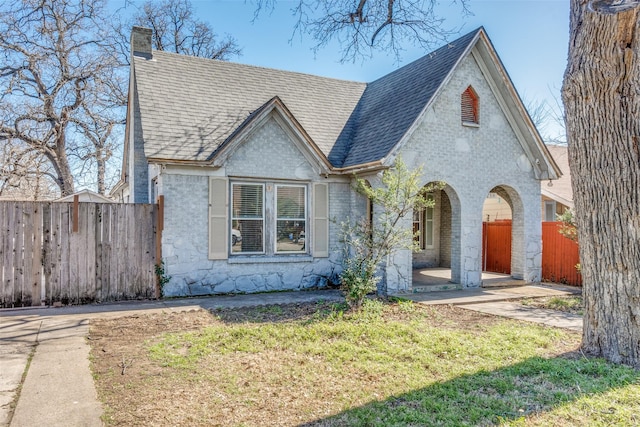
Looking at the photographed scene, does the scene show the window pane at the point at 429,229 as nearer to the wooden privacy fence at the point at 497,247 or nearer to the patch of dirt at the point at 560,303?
the wooden privacy fence at the point at 497,247

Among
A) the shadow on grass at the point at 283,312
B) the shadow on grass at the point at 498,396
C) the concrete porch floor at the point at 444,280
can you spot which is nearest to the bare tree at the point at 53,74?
the shadow on grass at the point at 283,312

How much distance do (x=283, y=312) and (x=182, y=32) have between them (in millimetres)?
24929

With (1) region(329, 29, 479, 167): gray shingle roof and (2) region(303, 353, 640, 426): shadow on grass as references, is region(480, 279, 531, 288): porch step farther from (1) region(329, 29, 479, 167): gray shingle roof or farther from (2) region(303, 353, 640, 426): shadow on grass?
(2) region(303, 353, 640, 426): shadow on grass

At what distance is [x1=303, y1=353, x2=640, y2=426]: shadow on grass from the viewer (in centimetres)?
389

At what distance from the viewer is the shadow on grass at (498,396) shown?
3.89m

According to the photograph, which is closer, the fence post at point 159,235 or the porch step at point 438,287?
the fence post at point 159,235

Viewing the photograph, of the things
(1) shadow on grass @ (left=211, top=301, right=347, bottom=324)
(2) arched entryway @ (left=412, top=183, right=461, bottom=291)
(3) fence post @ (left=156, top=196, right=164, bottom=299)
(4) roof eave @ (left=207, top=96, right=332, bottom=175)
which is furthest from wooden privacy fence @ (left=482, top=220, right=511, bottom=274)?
(3) fence post @ (left=156, top=196, right=164, bottom=299)

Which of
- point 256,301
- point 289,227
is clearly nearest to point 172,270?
point 256,301

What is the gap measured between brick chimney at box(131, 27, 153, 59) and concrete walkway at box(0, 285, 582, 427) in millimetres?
7285

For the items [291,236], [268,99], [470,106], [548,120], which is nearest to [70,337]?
[291,236]

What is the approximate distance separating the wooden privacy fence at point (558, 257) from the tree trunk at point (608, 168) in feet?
24.6

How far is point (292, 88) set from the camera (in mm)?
13914

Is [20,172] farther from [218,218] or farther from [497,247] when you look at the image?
[497,247]

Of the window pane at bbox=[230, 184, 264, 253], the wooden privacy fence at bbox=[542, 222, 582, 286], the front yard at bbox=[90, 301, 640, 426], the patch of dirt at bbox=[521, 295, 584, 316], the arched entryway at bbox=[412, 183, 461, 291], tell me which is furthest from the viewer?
the arched entryway at bbox=[412, 183, 461, 291]
